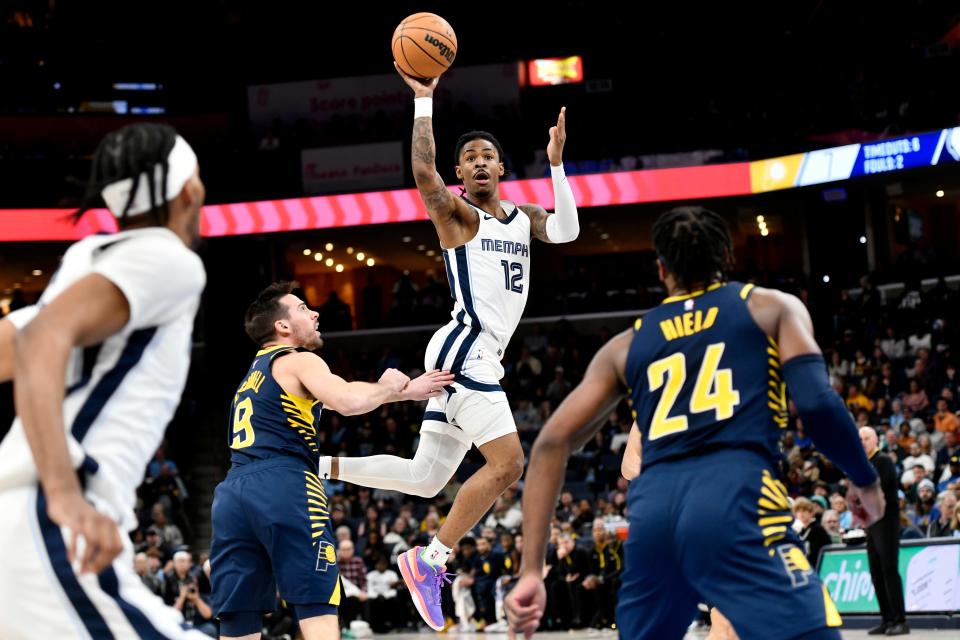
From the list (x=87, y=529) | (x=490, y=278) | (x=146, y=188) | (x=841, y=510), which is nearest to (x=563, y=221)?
(x=490, y=278)

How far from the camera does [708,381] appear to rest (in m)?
3.82

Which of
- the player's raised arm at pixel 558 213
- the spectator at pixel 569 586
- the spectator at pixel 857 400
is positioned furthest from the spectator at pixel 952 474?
the player's raised arm at pixel 558 213

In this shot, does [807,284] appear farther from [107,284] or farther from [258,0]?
[107,284]

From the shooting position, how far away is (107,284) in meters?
3.14

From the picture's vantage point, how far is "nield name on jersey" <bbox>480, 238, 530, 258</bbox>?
734 cm

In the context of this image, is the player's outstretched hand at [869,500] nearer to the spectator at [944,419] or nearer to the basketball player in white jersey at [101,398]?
the basketball player in white jersey at [101,398]

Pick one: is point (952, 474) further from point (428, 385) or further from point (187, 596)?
point (428, 385)

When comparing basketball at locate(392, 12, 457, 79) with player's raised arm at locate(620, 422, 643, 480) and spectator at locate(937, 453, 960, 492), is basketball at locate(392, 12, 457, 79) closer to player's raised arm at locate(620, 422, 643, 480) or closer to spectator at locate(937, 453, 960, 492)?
player's raised arm at locate(620, 422, 643, 480)

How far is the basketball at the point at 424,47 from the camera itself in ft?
23.4

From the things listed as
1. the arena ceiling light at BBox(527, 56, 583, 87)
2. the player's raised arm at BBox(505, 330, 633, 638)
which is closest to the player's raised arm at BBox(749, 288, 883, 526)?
the player's raised arm at BBox(505, 330, 633, 638)

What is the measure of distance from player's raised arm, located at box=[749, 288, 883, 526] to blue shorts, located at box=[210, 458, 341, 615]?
Result: 314 centimetres

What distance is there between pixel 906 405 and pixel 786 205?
1180 cm

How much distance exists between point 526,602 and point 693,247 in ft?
4.21

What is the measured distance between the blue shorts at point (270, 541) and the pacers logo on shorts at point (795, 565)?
3102 millimetres
